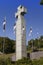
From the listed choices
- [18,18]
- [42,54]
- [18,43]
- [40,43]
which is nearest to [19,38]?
[18,43]

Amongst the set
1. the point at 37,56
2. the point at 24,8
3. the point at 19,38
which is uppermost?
the point at 24,8

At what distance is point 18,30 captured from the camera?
1271 inches

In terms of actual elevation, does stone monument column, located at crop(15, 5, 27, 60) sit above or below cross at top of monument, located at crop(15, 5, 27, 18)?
below

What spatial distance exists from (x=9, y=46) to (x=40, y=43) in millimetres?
10673

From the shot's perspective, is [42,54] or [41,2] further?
[42,54]

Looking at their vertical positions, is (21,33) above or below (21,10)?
below

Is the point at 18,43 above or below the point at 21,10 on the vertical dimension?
below

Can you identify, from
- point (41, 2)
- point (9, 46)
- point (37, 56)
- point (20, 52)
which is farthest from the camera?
point (9, 46)

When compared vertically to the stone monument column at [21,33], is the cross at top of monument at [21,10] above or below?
above

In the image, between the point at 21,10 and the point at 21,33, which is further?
the point at 21,10

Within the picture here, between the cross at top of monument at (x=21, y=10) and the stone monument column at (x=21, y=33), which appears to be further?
the cross at top of monument at (x=21, y=10)

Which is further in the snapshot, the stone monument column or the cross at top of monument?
the cross at top of monument

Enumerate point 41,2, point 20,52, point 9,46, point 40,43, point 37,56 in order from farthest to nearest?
point 40,43, point 9,46, point 37,56, point 20,52, point 41,2

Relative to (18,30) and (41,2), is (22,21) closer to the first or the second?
(18,30)
